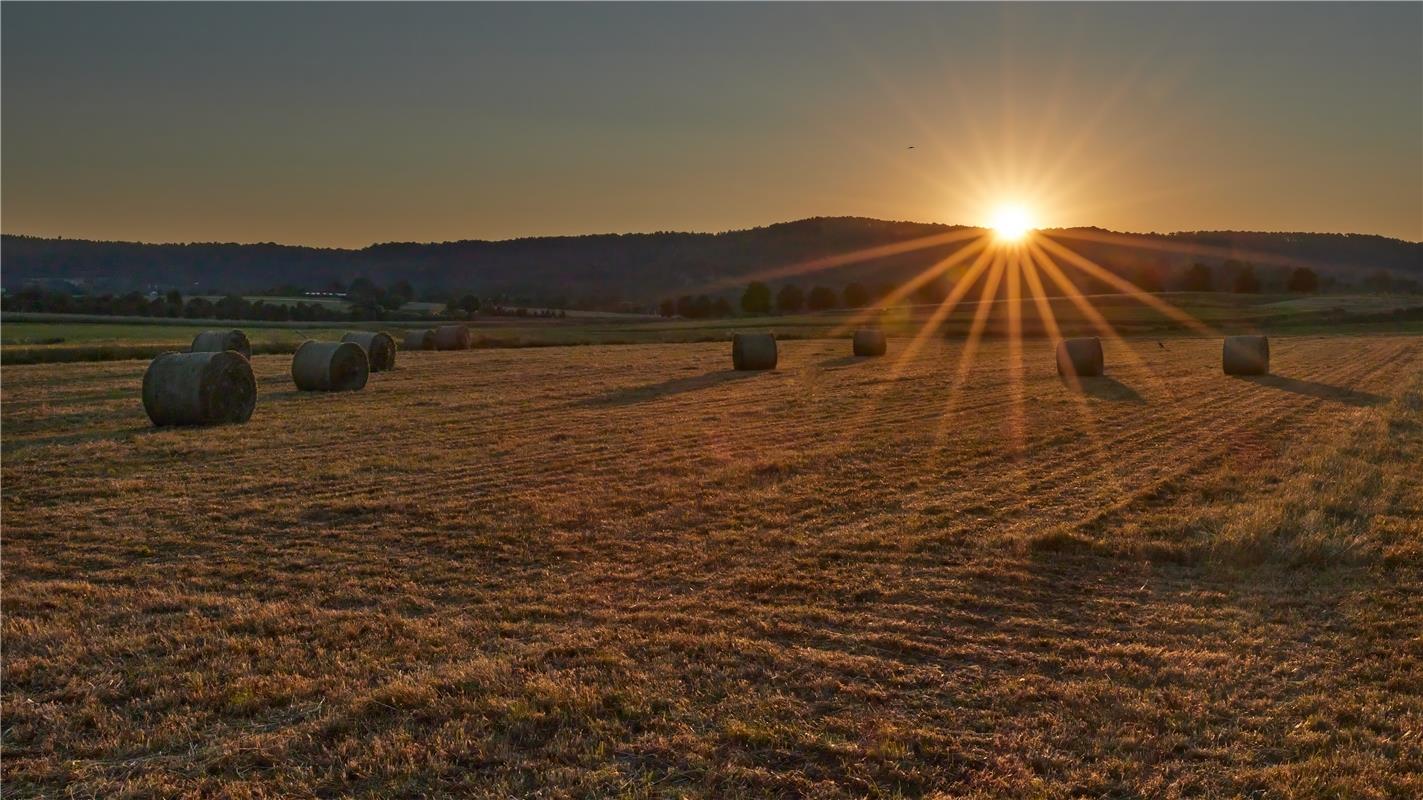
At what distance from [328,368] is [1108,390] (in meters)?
19.3

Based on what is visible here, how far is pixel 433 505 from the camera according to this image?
10594 millimetres

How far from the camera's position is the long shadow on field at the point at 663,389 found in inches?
853

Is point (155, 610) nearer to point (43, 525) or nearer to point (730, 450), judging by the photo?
point (43, 525)

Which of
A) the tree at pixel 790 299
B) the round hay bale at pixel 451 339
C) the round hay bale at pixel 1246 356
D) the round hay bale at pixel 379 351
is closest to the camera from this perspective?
the round hay bale at pixel 1246 356

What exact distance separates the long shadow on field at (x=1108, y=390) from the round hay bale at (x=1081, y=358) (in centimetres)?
63

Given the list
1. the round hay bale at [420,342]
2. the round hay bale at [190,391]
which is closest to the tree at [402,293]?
the round hay bale at [420,342]

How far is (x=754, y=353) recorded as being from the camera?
30328mm

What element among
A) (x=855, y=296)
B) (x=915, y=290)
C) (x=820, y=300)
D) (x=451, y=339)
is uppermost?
(x=915, y=290)

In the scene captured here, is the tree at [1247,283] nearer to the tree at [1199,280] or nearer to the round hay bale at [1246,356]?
the tree at [1199,280]

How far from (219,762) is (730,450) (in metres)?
9.93

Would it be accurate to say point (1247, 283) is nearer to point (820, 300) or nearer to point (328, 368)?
point (820, 300)

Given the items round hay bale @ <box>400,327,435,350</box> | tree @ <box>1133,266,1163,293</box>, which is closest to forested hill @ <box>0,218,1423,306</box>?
tree @ <box>1133,266,1163,293</box>

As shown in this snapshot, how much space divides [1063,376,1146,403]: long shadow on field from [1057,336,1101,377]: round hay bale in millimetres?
633

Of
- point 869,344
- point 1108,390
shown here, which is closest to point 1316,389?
point 1108,390
